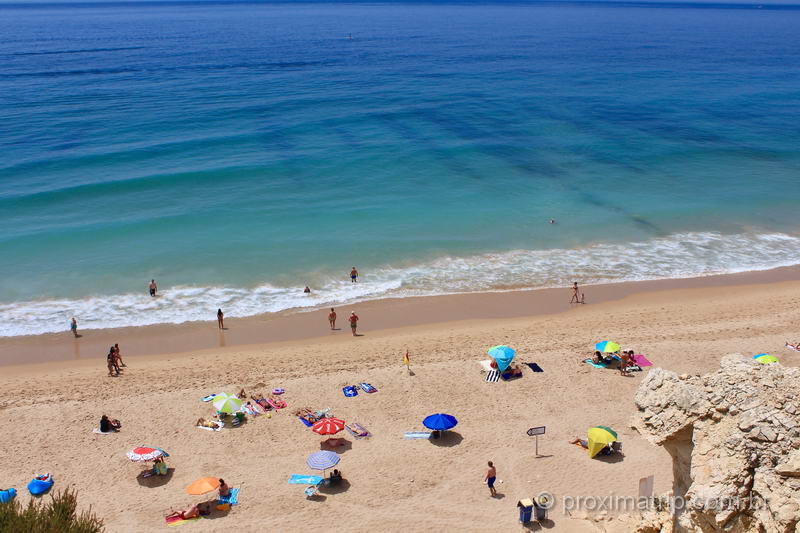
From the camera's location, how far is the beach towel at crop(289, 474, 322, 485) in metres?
16.3

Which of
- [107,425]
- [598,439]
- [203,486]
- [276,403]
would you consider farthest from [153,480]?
[598,439]

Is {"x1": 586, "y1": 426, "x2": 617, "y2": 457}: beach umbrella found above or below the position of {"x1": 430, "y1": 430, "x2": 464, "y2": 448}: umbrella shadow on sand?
above

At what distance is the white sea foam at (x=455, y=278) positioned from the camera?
2717 centimetres

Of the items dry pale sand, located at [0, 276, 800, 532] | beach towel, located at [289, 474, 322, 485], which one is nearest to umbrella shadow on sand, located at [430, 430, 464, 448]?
dry pale sand, located at [0, 276, 800, 532]

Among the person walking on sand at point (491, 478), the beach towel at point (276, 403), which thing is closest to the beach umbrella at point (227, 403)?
the beach towel at point (276, 403)

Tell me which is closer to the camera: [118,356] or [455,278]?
[118,356]

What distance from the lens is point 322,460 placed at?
16.2 metres

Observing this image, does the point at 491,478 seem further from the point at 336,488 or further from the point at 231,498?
the point at 231,498

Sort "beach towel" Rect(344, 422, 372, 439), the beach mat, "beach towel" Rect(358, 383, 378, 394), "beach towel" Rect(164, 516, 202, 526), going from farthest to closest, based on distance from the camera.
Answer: the beach mat → "beach towel" Rect(358, 383, 378, 394) → "beach towel" Rect(344, 422, 372, 439) → "beach towel" Rect(164, 516, 202, 526)

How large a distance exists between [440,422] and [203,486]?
619 cm

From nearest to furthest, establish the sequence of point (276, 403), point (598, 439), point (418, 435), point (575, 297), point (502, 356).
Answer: point (598, 439) → point (418, 435) → point (276, 403) → point (502, 356) → point (575, 297)

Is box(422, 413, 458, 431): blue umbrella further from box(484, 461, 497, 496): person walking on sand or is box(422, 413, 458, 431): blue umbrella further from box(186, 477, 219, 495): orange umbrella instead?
box(186, 477, 219, 495): orange umbrella

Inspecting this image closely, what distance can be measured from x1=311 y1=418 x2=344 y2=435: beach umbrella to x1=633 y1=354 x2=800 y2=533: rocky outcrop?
9.71 m

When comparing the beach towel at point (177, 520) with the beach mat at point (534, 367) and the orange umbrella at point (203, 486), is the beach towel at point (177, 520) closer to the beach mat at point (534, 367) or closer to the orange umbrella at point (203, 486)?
the orange umbrella at point (203, 486)
